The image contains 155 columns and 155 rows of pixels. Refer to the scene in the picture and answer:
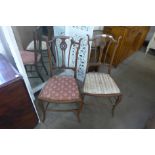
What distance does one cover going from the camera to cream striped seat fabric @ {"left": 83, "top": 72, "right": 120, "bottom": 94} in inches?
55.1

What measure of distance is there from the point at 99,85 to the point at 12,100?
87 cm

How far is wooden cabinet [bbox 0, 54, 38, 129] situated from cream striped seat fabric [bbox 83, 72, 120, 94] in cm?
61

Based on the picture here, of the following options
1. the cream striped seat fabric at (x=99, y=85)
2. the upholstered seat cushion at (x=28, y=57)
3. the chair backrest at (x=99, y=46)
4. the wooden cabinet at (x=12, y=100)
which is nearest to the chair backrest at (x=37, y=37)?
the upholstered seat cushion at (x=28, y=57)

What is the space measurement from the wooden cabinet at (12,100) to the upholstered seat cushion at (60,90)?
19 cm

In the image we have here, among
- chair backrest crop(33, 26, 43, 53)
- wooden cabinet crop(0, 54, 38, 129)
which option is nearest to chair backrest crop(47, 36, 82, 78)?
chair backrest crop(33, 26, 43, 53)

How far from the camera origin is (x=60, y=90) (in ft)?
4.44

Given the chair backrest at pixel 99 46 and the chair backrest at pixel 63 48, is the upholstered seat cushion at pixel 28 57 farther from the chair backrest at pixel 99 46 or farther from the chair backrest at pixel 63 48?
the chair backrest at pixel 99 46

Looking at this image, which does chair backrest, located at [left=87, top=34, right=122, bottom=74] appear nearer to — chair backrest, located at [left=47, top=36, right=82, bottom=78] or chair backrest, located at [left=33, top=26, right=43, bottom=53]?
chair backrest, located at [left=47, top=36, right=82, bottom=78]

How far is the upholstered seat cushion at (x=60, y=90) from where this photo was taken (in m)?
1.29

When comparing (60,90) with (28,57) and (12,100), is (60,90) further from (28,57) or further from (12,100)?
(28,57)

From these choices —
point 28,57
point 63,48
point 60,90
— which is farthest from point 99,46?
point 28,57

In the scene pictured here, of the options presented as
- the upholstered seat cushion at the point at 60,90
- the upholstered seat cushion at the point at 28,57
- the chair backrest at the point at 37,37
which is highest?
the chair backrest at the point at 37,37
